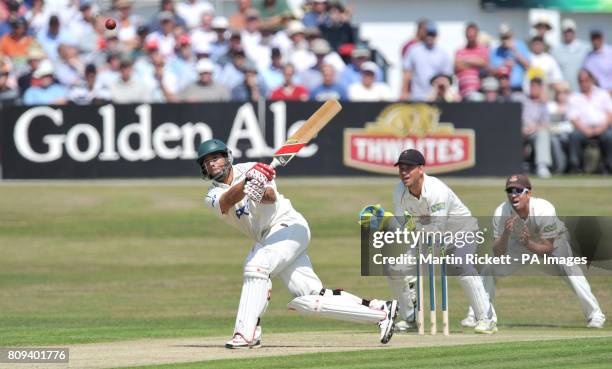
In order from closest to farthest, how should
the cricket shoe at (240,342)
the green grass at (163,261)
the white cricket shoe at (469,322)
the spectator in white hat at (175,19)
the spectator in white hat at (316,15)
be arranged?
the cricket shoe at (240,342) → the white cricket shoe at (469,322) → the green grass at (163,261) → the spectator in white hat at (175,19) → the spectator in white hat at (316,15)

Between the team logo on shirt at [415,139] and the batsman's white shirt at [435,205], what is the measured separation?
33.0 ft

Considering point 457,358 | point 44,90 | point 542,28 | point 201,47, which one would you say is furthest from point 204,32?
point 457,358

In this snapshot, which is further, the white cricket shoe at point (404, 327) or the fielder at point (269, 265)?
the white cricket shoe at point (404, 327)

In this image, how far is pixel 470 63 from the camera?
24.7 m

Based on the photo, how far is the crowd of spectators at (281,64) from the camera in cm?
2384

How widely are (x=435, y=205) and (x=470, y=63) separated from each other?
12480 mm

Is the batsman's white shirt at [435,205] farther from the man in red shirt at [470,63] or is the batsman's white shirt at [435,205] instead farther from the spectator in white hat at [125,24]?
the spectator in white hat at [125,24]

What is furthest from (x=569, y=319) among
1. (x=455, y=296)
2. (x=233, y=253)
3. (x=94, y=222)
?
(x=94, y=222)

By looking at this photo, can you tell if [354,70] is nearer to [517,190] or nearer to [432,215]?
[517,190]

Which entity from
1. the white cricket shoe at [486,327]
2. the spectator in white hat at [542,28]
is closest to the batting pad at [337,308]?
the white cricket shoe at [486,327]

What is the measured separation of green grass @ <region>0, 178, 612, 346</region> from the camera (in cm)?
1479

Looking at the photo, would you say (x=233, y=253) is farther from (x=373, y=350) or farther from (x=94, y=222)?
(x=373, y=350)

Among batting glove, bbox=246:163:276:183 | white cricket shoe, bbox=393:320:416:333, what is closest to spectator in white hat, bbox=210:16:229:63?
white cricket shoe, bbox=393:320:416:333

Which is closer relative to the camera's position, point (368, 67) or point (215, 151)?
point (215, 151)
